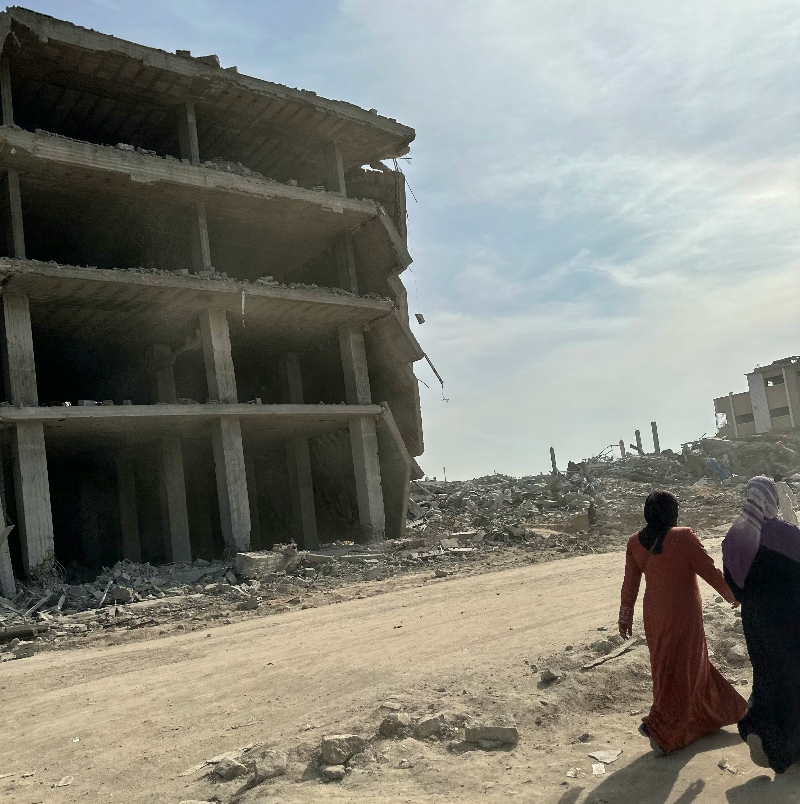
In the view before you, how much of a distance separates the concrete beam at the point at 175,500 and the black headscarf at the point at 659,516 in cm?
1327

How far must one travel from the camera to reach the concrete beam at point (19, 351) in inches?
511

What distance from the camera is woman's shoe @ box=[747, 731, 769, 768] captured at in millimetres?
3816

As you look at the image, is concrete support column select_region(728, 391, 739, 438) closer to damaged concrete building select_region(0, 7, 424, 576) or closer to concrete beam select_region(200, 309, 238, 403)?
damaged concrete building select_region(0, 7, 424, 576)

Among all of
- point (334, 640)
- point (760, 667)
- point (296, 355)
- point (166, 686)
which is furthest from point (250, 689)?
point (296, 355)

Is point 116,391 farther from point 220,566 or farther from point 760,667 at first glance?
point 760,667

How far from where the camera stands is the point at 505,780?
4082mm

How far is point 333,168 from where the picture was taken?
17.3 meters

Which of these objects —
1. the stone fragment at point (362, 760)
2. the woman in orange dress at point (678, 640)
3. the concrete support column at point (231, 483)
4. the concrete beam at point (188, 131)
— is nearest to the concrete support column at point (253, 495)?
the concrete support column at point (231, 483)

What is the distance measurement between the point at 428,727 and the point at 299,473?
50.1ft

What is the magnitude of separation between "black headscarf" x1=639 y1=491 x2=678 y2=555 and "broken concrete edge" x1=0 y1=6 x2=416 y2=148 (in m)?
12.8

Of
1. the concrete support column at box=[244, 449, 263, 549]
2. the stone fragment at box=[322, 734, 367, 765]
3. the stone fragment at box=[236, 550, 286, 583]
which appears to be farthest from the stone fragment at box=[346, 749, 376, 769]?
the concrete support column at box=[244, 449, 263, 549]

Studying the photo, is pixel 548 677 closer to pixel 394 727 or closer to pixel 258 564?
pixel 394 727

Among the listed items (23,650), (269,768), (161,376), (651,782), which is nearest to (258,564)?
(23,650)

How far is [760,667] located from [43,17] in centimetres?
1381
